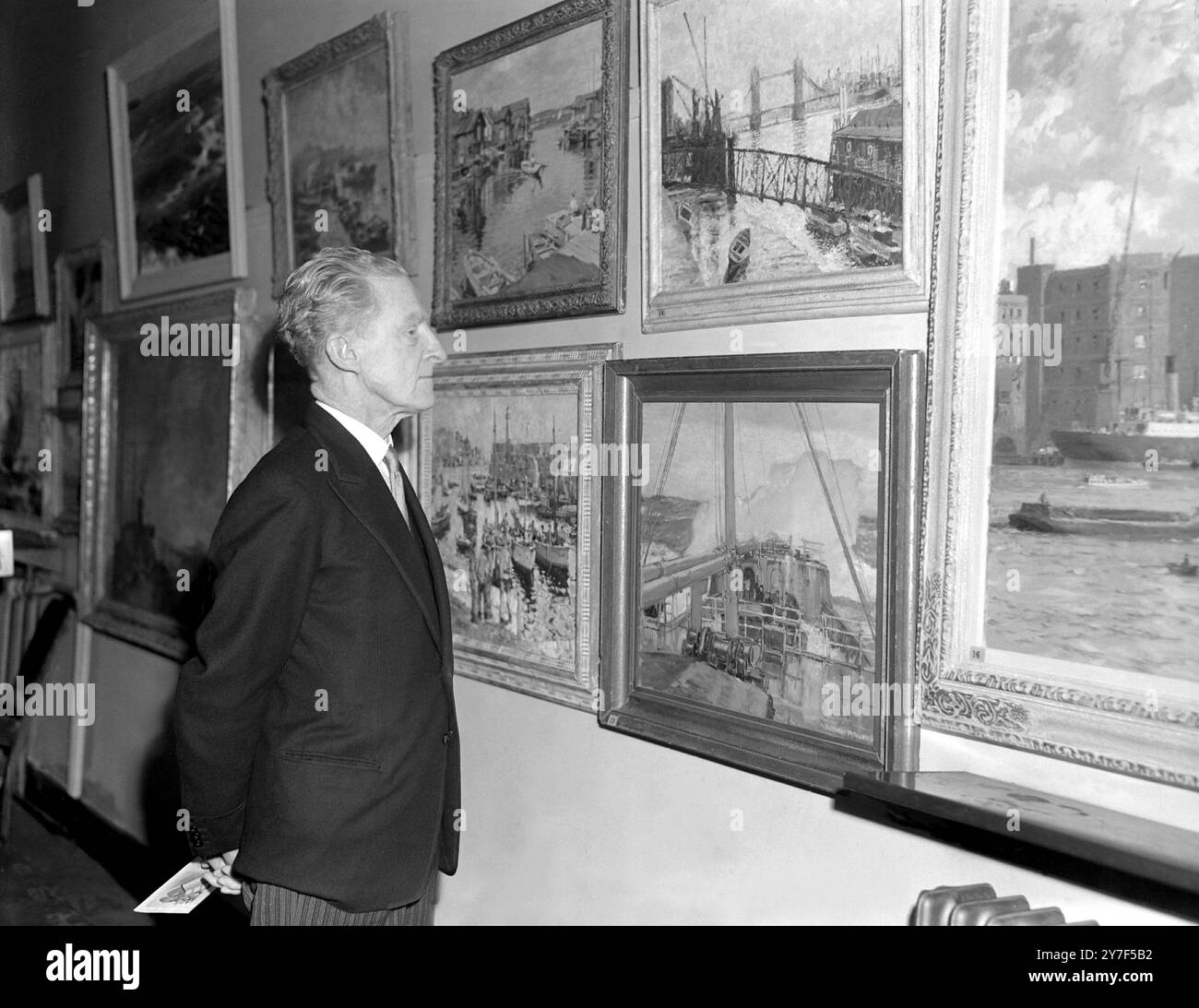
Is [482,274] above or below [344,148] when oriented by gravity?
below

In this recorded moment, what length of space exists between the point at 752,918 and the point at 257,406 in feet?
9.40

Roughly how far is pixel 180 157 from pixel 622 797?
11.3 feet

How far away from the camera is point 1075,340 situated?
1940 millimetres

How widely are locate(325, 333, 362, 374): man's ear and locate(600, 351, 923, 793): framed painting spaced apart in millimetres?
689

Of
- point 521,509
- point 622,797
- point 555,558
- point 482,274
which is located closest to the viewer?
point 622,797

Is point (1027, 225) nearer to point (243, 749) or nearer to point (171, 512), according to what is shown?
point (243, 749)

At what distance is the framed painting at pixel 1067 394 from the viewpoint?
182 cm

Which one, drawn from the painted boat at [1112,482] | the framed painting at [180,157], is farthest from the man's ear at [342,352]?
the framed painting at [180,157]

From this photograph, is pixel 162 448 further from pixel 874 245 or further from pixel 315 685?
pixel 874 245

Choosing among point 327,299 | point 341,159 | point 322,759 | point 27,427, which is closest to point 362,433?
point 327,299

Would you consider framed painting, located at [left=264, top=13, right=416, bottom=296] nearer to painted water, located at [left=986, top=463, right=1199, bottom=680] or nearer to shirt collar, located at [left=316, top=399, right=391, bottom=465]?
shirt collar, located at [left=316, top=399, right=391, bottom=465]

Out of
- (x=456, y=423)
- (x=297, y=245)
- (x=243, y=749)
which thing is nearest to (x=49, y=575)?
(x=297, y=245)

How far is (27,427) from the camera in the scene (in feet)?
20.7

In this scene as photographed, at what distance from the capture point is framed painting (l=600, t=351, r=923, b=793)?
228 centimetres
